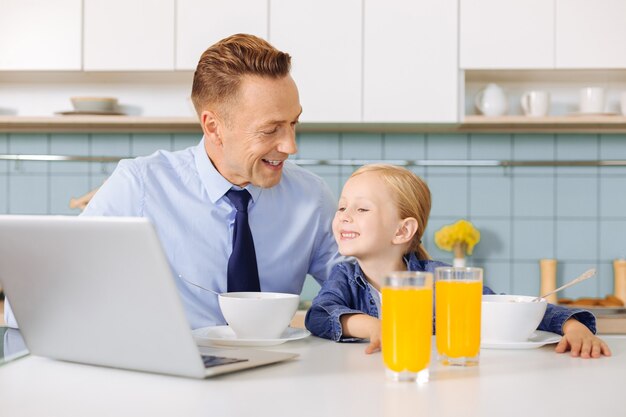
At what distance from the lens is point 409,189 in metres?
1.82

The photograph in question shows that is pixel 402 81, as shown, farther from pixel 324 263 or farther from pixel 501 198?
pixel 324 263

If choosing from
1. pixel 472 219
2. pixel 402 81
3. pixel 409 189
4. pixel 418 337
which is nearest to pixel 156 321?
pixel 418 337

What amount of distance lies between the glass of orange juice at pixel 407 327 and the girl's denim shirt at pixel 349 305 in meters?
0.35

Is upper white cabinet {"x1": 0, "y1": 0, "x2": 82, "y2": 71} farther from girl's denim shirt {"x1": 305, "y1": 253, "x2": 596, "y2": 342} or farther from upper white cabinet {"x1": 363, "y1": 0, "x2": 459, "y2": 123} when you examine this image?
girl's denim shirt {"x1": 305, "y1": 253, "x2": 596, "y2": 342}

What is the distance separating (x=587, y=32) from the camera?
3078mm

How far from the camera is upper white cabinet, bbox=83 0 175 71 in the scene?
3166 millimetres

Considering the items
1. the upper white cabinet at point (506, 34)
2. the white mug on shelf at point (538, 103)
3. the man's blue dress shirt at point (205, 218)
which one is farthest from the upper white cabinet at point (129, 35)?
the white mug on shelf at point (538, 103)

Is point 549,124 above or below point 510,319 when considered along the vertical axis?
above

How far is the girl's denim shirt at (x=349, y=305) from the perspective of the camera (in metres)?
1.44

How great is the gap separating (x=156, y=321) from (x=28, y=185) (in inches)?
107

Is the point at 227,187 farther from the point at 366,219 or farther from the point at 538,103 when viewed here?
the point at 538,103

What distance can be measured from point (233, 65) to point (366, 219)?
19.2 inches

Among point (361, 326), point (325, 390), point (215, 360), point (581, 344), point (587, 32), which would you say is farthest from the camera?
point (587, 32)

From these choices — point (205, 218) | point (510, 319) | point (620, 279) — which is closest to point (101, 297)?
point (510, 319)
